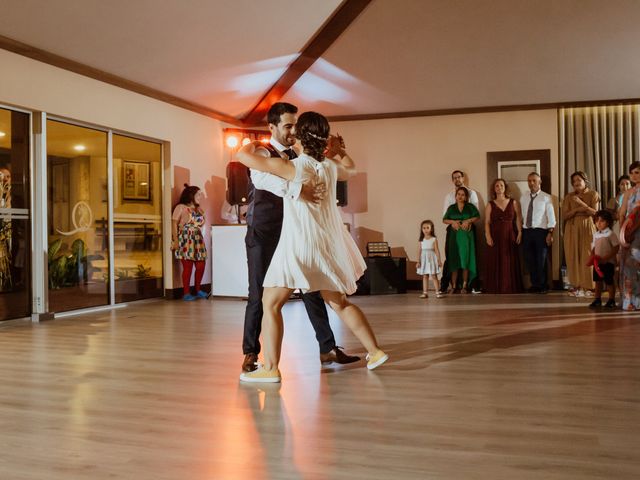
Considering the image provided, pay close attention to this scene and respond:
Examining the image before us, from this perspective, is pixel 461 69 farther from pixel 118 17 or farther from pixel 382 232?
pixel 118 17

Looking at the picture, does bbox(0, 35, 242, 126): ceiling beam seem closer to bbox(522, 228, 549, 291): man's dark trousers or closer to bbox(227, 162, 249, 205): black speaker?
bbox(227, 162, 249, 205): black speaker

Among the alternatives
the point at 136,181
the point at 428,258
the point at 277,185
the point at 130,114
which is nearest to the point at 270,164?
the point at 277,185

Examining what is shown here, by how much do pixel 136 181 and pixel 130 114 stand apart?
798 millimetres

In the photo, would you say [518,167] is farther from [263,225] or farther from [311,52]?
[263,225]

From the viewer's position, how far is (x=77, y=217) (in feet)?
22.2

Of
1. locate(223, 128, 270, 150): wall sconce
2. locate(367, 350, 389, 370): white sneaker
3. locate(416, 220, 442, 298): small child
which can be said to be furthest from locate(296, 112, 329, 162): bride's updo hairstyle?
locate(223, 128, 270, 150): wall sconce

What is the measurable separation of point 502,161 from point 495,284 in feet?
5.62

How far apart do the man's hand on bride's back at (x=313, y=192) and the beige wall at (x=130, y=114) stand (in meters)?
3.89

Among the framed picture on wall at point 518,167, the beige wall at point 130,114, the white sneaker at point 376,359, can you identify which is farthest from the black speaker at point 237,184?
the white sneaker at point 376,359

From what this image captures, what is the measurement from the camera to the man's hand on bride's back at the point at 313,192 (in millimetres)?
3014

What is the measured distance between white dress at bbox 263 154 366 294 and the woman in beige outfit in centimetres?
553

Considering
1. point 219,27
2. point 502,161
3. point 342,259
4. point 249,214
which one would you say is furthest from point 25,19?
point 502,161

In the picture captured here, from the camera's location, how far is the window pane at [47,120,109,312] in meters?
6.40

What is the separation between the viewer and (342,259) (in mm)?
3172
